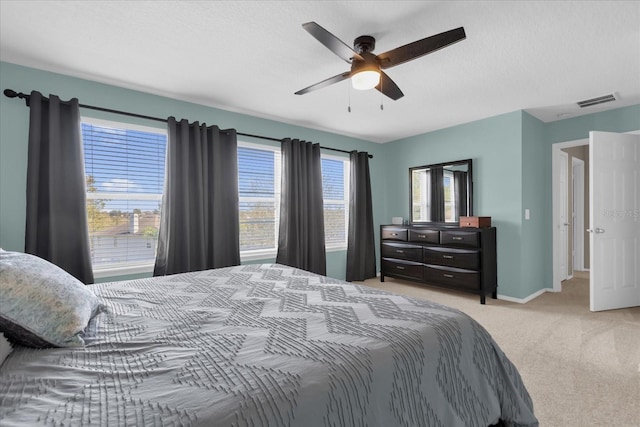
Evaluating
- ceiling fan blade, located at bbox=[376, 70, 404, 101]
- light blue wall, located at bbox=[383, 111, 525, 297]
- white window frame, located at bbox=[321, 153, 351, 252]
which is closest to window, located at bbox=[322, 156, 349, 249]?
white window frame, located at bbox=[321, 153, 351, 252]

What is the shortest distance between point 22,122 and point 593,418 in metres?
4.57

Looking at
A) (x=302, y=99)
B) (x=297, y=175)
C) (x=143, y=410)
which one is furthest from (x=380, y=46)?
(x=143, y=410)

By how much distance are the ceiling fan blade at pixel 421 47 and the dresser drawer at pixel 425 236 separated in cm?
271

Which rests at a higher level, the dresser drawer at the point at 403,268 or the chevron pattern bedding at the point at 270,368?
the chevron pattern bedding at the point at 270,368

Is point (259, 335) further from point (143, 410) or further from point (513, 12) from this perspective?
point (513, 12)

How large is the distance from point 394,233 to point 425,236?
1.77 ft

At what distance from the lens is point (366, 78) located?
7.04 ft

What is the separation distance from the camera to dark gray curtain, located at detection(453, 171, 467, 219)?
441cm

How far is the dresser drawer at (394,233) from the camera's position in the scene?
4660mm

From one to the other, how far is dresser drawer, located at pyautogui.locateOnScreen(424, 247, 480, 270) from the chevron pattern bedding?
2628 mm

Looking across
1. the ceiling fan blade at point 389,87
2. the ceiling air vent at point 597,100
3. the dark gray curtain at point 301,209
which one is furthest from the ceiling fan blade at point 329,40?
the ceiling air vent at point 597,100

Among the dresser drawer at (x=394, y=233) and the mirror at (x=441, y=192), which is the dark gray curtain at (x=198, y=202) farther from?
the mirror at (x=441, y=192)

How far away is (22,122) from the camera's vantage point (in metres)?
2.61

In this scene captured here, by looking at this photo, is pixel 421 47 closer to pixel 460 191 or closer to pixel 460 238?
pixel 460 238
